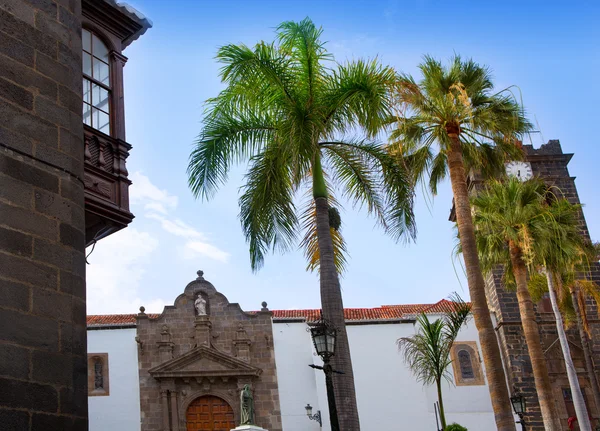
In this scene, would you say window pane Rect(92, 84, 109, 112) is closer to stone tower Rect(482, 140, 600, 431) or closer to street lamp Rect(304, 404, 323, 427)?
street lamp Rect(304, 404, 323, 427)

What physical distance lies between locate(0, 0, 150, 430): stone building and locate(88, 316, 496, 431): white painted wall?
19.3m

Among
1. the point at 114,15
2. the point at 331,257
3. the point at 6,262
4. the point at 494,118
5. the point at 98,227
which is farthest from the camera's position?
the point at 494,118

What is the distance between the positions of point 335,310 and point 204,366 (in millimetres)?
14676

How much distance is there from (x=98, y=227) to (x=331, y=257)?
13.8 feet

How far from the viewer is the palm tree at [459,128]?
49.8 ft

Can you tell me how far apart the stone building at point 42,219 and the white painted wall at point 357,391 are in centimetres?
1927

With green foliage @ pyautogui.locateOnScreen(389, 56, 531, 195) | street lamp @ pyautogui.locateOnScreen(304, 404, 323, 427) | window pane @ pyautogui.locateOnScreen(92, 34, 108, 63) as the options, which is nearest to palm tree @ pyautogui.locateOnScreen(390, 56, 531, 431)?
green foliage @ pyautogui.locateOnScreen(389, 56, 531, 195)

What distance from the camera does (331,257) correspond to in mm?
12852

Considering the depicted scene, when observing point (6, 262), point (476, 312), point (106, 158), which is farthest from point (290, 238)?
point (6, 262)

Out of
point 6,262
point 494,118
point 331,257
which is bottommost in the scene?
point 6,262

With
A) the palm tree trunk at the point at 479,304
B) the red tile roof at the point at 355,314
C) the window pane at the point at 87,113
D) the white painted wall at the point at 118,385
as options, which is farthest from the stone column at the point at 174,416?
the window pane at the point at 87,113

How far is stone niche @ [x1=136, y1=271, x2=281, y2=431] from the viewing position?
25.6 meters

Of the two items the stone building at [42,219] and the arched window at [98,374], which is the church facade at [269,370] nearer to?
the arched window at [98,374]

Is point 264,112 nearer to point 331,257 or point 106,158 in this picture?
point 331,257
